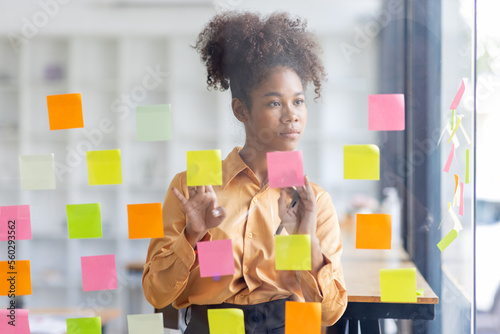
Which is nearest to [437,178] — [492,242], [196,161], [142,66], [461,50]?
[492,242]

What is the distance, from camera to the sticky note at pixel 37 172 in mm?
952

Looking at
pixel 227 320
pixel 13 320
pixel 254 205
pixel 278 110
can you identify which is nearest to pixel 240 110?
pixel 278 110

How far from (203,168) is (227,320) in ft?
0.95

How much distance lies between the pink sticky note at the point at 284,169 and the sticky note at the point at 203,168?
95mm

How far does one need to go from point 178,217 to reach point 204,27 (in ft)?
1.19

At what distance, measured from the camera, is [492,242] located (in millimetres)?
1041

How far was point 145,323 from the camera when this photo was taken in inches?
38.0

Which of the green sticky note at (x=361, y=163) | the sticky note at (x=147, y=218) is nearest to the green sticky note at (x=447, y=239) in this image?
the green sticky note at (x=361, y=163)

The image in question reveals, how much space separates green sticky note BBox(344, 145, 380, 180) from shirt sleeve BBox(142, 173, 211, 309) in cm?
29

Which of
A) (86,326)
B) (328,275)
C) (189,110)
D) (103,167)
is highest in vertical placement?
(189,110)

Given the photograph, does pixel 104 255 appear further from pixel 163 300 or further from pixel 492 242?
pixel 492 242

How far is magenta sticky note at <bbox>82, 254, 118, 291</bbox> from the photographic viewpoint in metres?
0.96

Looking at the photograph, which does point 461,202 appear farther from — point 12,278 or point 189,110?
point 12,278

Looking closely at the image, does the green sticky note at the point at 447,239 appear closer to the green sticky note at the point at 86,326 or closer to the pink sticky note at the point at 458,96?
the pink sticky note at the point at 458,96
